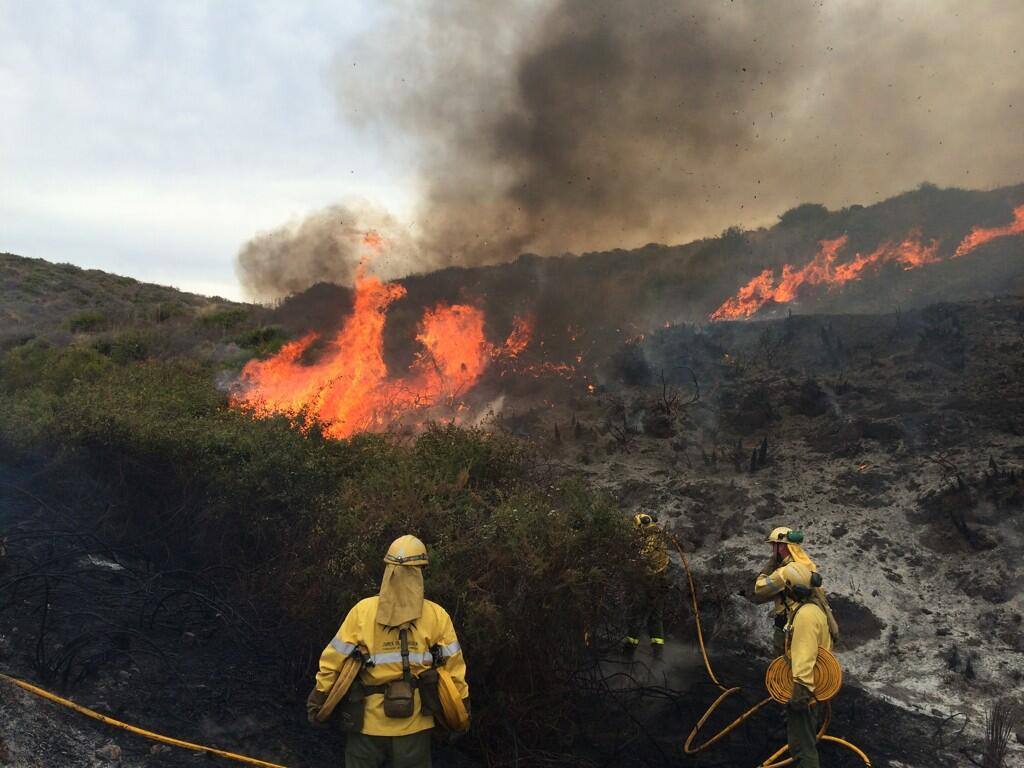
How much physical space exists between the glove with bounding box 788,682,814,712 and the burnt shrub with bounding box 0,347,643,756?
173 cm

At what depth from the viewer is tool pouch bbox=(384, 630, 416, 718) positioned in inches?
155

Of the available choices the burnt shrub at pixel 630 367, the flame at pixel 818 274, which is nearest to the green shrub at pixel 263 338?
the burnt shrub at pixel 630 367

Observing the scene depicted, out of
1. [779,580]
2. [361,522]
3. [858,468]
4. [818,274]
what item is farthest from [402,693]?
[818,274]

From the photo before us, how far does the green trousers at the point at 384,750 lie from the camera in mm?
4059

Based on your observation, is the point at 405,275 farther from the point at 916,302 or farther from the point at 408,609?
the point at 408,609

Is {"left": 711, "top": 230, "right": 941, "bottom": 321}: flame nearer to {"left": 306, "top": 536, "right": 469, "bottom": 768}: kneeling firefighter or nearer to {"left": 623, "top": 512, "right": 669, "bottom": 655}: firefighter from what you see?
{"left": 623, "top": 512, "right": 669, "bottom": 655}: firefighter

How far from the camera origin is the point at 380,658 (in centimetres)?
397

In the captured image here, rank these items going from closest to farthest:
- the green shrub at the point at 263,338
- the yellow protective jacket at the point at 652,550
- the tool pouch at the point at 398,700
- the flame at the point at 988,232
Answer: the tool pouch at the point at 398,700 → the yellow protective jacket at the point at 652,550 → the green shrub at the point at 263,338 → the flame at the point at 988,232

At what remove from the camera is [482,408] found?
16.6 meters

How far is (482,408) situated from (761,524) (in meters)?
7.59

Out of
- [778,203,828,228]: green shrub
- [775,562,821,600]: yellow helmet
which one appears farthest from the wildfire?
[775,562,821,600]: yellow helmet

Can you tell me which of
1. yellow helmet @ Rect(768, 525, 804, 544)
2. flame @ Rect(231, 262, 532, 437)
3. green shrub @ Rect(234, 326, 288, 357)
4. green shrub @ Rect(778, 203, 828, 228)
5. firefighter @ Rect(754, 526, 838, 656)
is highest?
green shrub @ Rect(778, 203, 828, 228)

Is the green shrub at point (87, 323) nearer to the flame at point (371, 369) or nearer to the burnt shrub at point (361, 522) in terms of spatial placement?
the flame at point (371, 369)

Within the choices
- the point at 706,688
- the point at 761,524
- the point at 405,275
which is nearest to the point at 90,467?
the point at 706,688
